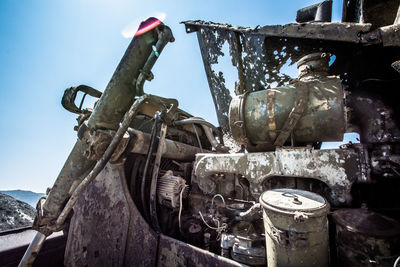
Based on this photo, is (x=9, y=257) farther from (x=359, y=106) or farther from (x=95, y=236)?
(x=359, y=106)

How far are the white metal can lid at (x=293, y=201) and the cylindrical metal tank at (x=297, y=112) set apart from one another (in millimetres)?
684

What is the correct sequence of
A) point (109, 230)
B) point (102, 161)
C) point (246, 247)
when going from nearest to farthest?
point (246, 247), point (102, 161), point (109, 230)

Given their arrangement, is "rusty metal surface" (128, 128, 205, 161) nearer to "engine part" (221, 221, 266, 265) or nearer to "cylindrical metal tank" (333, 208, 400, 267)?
"engine part" (221, 221, 266, 265)

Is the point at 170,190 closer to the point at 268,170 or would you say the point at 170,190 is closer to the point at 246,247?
the point at 246,247

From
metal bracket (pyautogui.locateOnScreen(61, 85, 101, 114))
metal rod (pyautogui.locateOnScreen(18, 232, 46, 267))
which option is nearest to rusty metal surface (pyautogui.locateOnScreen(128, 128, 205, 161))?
metal bracket (pyautogui.locateOnScreen(61, 85, 101, 114))

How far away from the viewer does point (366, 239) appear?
1.27 meters

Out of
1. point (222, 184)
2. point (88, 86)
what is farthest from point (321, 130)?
point (88, 86)

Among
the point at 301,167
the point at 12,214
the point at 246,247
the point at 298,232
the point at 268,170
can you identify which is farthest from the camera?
the point at 12,214

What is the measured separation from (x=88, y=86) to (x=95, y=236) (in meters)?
2.12

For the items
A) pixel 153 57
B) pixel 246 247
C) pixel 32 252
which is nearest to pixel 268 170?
pixel 246 247

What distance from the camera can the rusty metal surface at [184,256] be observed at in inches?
66.9

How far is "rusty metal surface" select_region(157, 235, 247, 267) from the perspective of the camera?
5.58 ft

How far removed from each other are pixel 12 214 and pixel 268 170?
6.52 metres

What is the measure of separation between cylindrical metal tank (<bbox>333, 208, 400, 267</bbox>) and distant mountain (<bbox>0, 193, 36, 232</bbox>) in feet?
20.5
